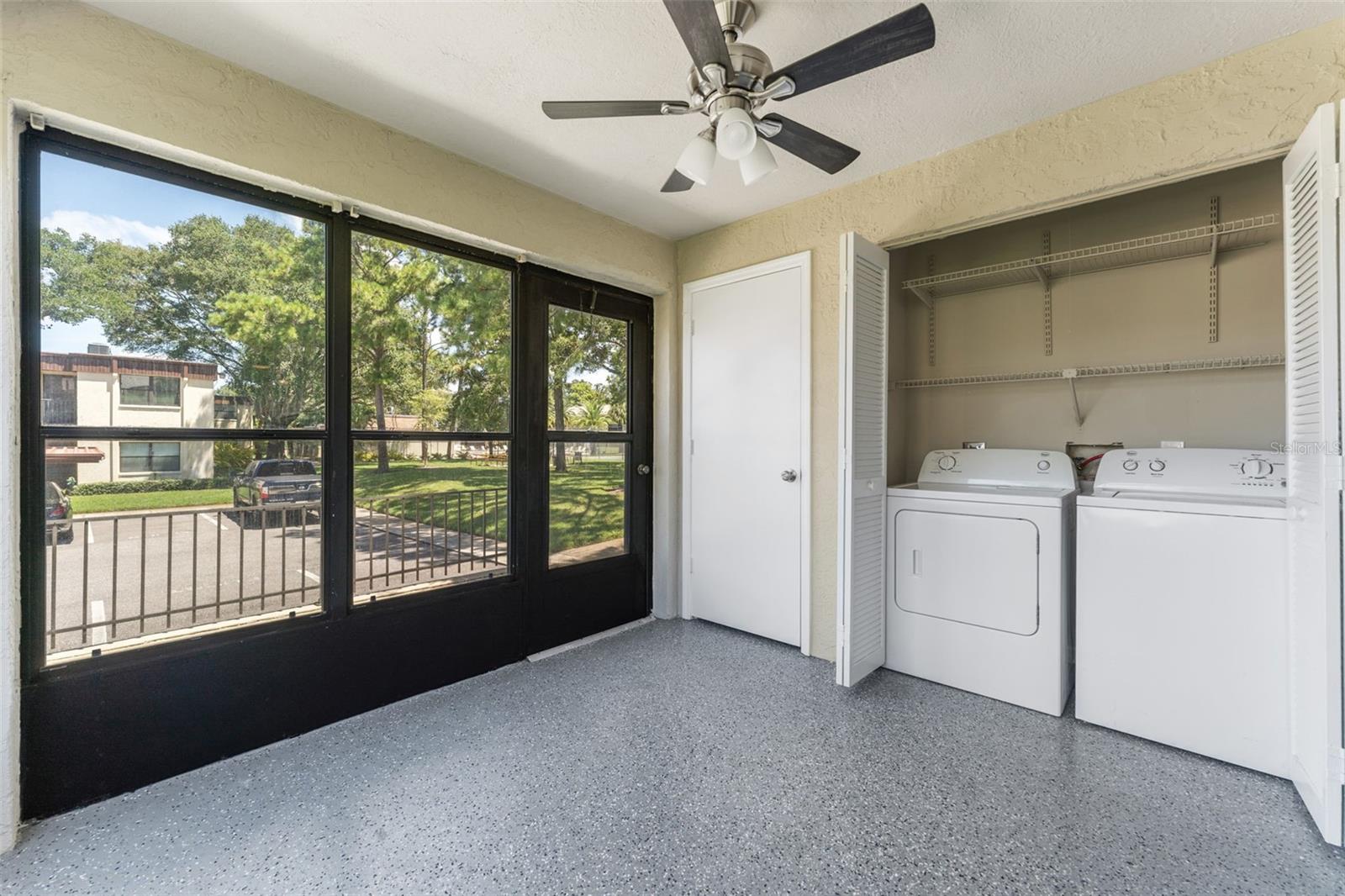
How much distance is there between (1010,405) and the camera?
3055 mm

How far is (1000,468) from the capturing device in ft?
9.27

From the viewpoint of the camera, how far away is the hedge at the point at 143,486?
5.76 feet

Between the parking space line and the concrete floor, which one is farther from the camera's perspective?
the parking space line

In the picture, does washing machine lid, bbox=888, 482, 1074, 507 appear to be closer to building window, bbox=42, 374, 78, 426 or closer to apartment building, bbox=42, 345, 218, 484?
apartment building, bbox=42, 345, 218, 484

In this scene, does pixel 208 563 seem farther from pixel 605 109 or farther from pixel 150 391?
pixel 605 109

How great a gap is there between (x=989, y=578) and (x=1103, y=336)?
145 centimetres

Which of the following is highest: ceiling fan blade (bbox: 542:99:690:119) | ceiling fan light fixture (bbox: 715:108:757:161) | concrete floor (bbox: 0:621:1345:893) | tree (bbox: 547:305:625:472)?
ceiling fan blade (bbox: 542:99:690:119)

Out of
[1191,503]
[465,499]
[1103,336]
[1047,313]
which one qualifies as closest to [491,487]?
[465,499]

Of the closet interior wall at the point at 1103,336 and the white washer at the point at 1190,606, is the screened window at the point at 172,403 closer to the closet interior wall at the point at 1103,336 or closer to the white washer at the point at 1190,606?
the closet interior wall at the point at 1103,336

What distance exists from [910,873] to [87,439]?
2859mm

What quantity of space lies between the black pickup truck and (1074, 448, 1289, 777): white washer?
10.6ft

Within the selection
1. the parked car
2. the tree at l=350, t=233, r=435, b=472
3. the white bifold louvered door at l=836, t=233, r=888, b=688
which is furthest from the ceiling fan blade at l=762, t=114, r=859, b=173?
the parked car

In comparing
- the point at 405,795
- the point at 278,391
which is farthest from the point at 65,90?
the point at 405,795

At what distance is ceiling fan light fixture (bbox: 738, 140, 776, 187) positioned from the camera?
172 centimetres
